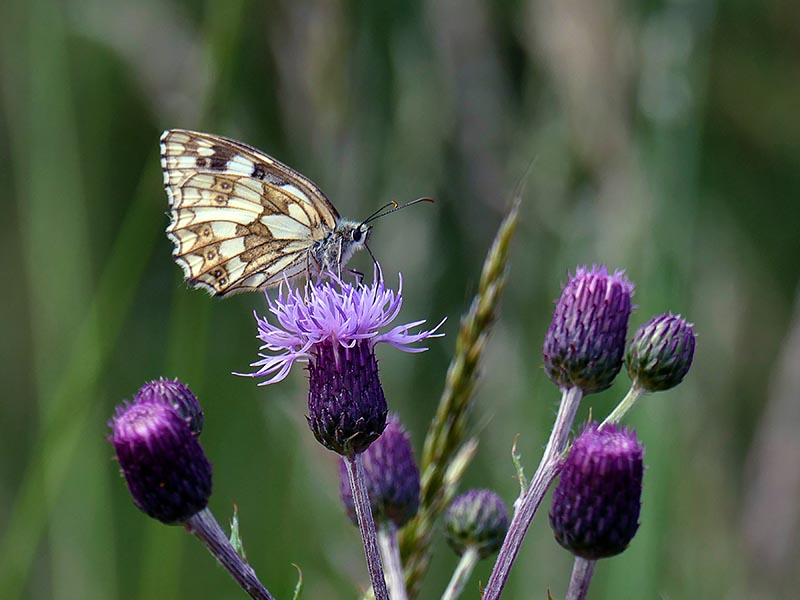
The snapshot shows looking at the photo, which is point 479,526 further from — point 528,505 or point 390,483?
point 528,505

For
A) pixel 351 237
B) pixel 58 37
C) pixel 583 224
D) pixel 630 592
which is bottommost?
pixel 630 592

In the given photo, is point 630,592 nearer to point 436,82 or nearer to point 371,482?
point 371,482

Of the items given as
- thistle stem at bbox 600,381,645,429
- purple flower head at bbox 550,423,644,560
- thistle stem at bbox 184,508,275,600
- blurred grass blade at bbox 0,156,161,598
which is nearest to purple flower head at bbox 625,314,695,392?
thistle stem at bbox 600,381,645,429

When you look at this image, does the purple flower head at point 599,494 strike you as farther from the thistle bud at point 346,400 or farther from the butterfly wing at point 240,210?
the butterfly wing at point 240,210

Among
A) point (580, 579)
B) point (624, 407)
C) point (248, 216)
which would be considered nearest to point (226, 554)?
point (580, 579)

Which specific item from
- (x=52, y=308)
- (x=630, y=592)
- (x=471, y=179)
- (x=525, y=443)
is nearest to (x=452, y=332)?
(x=471, y=179)

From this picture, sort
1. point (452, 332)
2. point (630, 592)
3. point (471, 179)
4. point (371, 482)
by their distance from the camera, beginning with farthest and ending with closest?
1. point (452, 332)
2. point (471, 179)
3. point (630, 592)
4. point (371, 482)

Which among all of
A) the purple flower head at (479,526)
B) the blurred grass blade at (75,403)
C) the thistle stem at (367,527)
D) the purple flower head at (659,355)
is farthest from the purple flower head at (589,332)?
the blurred grass blade at (75,403)
